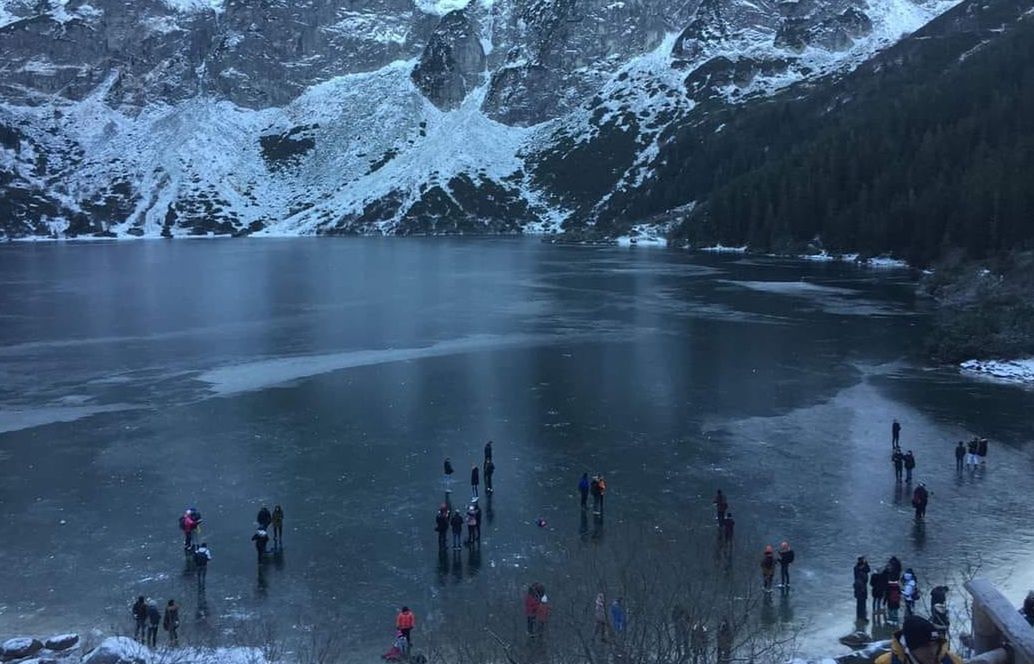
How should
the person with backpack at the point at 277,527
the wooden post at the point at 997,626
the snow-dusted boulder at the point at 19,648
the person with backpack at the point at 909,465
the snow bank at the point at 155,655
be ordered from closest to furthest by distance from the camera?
the wooden post at the point at 997,626, the snow bank at the point at 155,655, the snow-dusted boulder at the point at 19,648, the person with backpack at the point at 277,527, the person with backpack at the point at 909,465

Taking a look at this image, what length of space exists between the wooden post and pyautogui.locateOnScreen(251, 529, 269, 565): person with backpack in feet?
62.7

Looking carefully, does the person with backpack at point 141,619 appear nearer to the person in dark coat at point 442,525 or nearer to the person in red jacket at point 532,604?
the person in dark coat at point 442,525

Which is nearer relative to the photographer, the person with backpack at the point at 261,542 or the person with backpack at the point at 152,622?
the person with backpack at the point at 152,622

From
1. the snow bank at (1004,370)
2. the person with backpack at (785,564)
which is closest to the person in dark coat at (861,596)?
the person with backpack at (785,564)

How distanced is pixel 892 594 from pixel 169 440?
95.6 ft

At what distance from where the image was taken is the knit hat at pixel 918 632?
614cm

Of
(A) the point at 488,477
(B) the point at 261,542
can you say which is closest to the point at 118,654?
(B) the point at 261,542

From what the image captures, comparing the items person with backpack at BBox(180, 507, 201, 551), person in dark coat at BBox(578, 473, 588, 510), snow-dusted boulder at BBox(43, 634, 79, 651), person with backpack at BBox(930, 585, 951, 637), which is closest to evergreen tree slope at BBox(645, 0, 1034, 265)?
person in dark coat at BBox(578, 473, 588, 510)

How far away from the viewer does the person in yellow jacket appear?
616 centimetres

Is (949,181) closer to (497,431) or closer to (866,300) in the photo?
(866,300)

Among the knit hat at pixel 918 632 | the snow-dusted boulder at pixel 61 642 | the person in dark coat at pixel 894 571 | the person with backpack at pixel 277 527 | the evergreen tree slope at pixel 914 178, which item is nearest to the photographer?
the knit hat at pixel 918 632

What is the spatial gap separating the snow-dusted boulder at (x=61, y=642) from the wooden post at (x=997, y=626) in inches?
710

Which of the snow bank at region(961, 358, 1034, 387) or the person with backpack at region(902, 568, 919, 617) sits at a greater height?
the snow bank at region(961, 358, 1034, 387)

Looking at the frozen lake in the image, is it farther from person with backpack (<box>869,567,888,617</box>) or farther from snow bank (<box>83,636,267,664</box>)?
snow bank (<box>83,636,267,664</box>)
